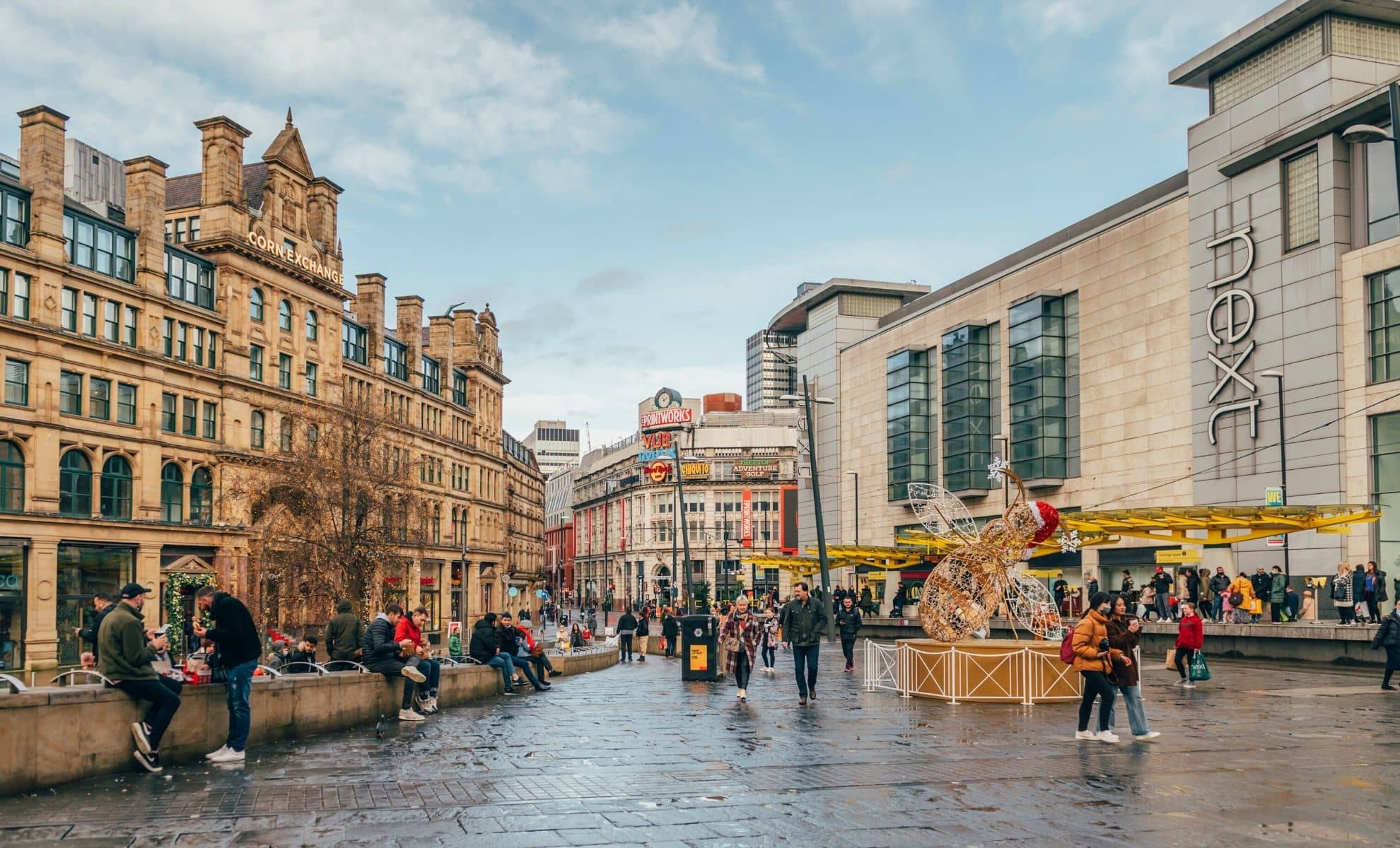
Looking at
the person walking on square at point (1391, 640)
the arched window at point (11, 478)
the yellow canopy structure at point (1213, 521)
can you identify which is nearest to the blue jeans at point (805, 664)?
the yellow canopy structure at point (1213, 521)

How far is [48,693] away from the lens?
10.6 metres

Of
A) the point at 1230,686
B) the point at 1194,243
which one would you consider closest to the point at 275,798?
the point at 1230,686

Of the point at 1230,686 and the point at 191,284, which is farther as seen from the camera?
the point at 191,284

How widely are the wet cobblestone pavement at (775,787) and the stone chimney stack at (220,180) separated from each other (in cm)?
4753

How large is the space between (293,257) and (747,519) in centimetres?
7517

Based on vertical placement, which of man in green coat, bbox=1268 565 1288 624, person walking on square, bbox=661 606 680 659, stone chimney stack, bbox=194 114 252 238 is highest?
stone chimney stack, bbox=194 114 252 238

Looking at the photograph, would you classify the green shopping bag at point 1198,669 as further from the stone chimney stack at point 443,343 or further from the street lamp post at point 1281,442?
the stone chimney stack at point 443,343

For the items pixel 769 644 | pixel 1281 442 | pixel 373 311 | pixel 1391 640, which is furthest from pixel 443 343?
pixel 1391 640

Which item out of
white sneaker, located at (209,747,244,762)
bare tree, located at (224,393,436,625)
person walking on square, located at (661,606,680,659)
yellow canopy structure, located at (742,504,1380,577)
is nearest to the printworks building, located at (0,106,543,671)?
bare tree, located at (224,393,436,625)

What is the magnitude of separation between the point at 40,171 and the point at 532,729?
40267 mm

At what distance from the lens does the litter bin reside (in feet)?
84.5

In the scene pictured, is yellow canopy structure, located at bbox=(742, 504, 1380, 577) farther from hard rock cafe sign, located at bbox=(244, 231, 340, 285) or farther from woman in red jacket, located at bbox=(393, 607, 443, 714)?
hard rock cafe sign, located at bbox=(244, 231, 340, 285)

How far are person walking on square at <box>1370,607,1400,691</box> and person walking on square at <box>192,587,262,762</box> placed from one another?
17709mm

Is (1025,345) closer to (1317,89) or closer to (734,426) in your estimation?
(1317,89)
